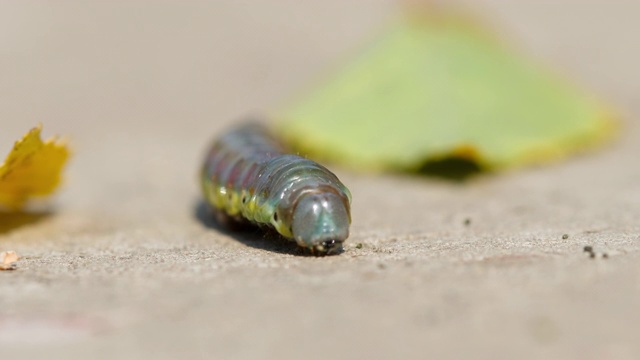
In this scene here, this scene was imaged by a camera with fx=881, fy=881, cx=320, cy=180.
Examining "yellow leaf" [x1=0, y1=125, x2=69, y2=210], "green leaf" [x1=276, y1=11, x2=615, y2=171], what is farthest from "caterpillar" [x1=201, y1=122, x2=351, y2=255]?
"green leaf" [x1=276, y1=11, x2=615, y2=171]

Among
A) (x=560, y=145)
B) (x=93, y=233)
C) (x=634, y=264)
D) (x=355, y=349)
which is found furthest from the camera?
(x=560, y=145)

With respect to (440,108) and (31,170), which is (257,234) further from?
(440,108)

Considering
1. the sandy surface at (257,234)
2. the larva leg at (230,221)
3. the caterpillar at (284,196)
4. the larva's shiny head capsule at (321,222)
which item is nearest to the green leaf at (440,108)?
the sandy surface at (257,234)

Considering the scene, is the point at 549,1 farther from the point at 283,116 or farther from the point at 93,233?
the point at 93,233

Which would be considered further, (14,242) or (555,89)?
(555,89)

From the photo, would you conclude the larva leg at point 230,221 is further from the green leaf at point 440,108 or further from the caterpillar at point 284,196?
the green leaf at point 440,108

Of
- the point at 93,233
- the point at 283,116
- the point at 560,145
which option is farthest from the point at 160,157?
the point at 560,145

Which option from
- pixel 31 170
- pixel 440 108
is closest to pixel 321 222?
pixel 31 170
